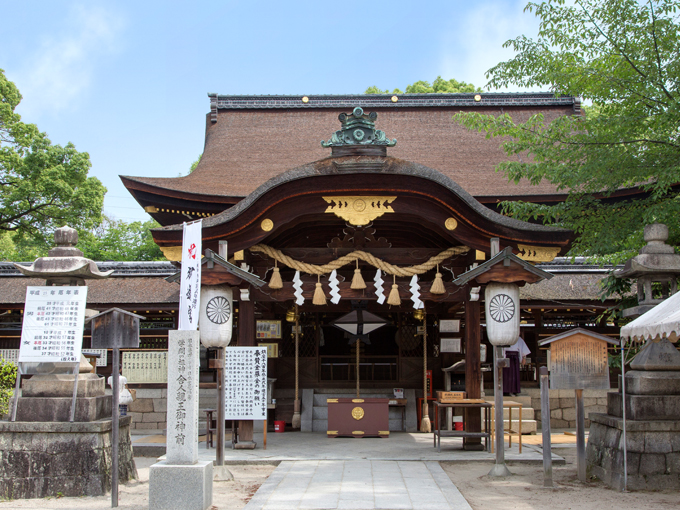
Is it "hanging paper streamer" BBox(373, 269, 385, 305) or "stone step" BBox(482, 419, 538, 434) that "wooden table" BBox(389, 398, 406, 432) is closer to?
"stone step" BBox(482, 419, 538, 434)

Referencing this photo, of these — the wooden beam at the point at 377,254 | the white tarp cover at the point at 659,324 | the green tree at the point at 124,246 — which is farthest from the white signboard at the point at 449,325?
the green tree at the point at 124,246

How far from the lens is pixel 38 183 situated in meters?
19.9

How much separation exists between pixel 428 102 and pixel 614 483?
13.2 m

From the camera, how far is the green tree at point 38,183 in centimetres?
1983

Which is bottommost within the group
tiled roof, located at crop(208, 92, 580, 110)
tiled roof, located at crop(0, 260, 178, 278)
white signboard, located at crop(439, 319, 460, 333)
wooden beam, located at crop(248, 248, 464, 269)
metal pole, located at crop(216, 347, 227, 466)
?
metal pole, located at crop(216, 347, 227, 466)

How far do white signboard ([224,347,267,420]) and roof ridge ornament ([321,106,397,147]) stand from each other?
11.3 feet

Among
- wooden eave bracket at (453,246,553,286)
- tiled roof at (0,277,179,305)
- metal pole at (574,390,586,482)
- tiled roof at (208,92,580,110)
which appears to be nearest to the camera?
metal pole at (574,390,586,482)

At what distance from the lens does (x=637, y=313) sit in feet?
24.5

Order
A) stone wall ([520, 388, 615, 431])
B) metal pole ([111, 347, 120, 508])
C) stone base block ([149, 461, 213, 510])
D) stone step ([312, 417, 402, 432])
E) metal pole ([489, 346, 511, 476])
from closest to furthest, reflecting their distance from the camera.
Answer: stone base block ([149, 461, 213, 510])
metal pole ([111, 347, 120, 508])
metal pole ([489, 346, 511, 476])
stone step ([312, 417, 402, 432])
stone wall ([520, 388, 615, 431])

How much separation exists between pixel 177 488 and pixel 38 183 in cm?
1740

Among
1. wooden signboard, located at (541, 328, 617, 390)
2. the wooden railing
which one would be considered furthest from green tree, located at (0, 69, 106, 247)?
wooden signboard, located at (541, 328, 617, 390)

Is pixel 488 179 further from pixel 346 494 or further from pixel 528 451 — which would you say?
pixel 346 494

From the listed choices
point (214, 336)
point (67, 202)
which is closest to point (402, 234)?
point (214, 336)

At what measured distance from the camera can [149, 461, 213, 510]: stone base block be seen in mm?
5512
